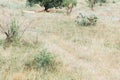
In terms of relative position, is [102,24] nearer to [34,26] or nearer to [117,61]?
[34,26]

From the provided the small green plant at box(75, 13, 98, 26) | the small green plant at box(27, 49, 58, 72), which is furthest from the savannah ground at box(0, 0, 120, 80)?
the small green plant at box(75, 13, 98, 26)

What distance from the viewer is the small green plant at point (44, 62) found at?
990 cm

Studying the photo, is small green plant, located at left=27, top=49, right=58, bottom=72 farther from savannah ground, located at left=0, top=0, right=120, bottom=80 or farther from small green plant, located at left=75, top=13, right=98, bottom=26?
small green plant, located at left=75, top=13, right=98, bottom=26

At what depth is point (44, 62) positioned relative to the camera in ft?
33.3

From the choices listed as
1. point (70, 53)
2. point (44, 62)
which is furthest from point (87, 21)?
point (44, 62)

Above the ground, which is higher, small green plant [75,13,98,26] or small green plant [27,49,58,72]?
small green plant [27,49,58,72]

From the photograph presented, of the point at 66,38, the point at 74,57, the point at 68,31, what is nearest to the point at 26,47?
the point at 74,57

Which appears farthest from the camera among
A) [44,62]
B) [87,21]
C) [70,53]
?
[87,21]

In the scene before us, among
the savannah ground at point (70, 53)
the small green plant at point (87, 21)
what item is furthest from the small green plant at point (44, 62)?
the small green plant at point (87, 21)

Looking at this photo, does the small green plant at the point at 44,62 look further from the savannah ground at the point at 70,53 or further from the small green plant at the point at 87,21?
the small green plant at the point at 87,21

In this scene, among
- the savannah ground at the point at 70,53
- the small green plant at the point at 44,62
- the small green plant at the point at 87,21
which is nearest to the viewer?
the savannah ground at the point at 70,53

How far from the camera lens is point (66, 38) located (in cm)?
1606

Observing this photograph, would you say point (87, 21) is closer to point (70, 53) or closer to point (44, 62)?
point (70, 53)

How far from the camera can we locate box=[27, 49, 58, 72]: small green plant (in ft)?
32.5
